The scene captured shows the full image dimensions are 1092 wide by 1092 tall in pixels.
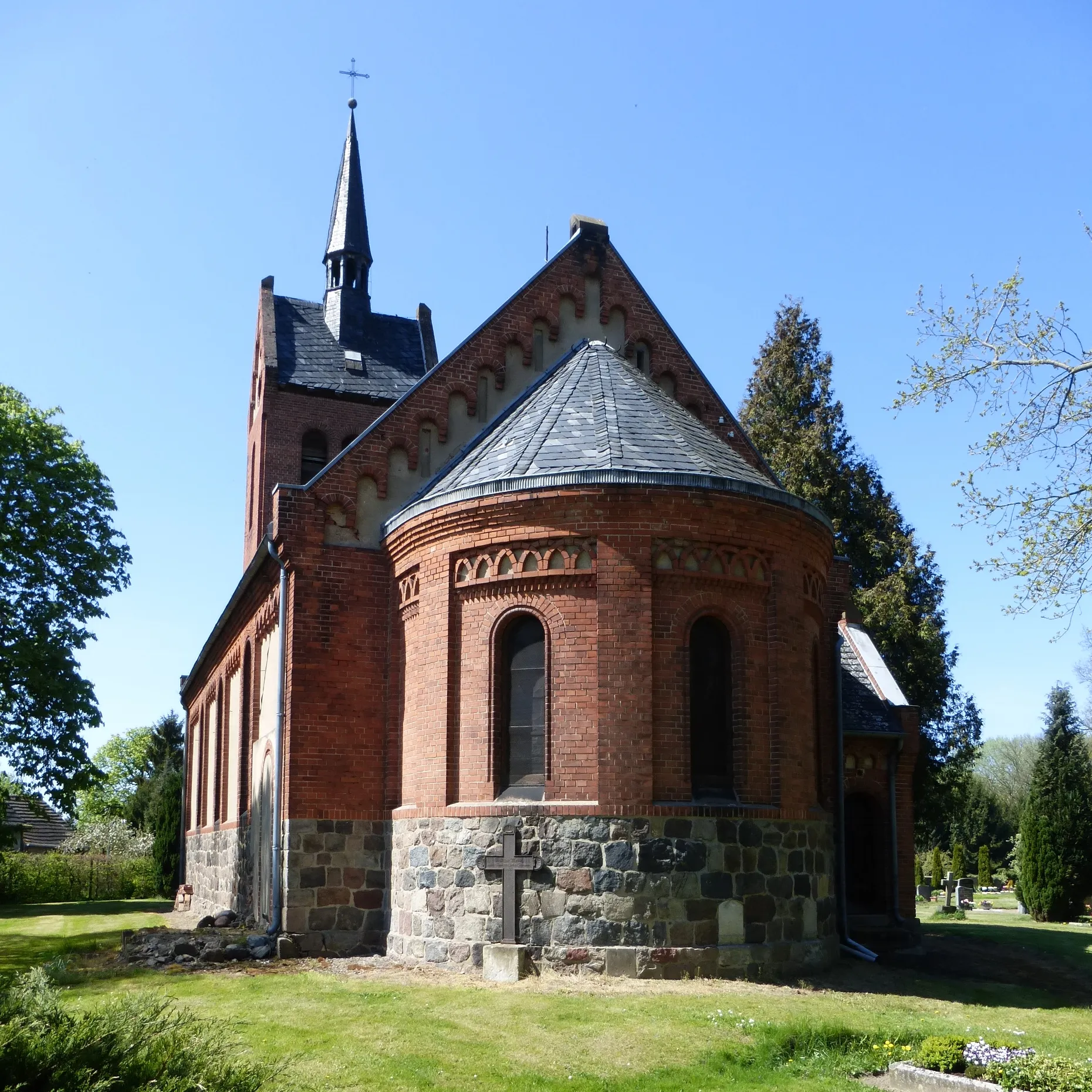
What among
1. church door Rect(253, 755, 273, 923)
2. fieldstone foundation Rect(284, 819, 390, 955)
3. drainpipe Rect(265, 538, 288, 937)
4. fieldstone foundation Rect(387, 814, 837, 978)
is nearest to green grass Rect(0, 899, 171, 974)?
church door Rect(253, 755, 273, 923)

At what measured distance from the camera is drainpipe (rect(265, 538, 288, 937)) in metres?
15.9

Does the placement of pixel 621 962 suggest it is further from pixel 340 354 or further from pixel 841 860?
pixel 340 354

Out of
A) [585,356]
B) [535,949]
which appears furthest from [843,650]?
[535,949]

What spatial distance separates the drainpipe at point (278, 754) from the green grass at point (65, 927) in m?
3.04

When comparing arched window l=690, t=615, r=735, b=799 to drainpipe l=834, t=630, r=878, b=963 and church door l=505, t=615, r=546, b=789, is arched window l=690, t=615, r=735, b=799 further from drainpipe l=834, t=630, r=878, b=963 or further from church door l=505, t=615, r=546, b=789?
drainpipe l=834, t=630, r=878, b=963

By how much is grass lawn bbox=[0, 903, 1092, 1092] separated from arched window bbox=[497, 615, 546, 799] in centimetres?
246

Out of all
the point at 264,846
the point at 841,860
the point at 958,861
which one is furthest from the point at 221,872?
the point at 958,861

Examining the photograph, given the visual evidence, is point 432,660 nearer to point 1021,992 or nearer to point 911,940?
point 1021,992

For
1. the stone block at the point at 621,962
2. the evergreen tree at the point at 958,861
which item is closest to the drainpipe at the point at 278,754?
the stone block at the point at 621,962

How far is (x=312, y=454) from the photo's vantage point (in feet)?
98.9

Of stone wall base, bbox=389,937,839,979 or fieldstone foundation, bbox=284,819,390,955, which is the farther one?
fieldstone foundation, bbox=284,819,390,955

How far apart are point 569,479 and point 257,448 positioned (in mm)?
19170

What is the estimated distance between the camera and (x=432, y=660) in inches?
603

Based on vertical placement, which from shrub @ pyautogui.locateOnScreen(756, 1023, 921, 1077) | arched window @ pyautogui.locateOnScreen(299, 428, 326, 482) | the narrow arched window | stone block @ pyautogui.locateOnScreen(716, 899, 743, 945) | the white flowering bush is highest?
arched window @ pyautogui.locateOnScreen(299, 428, 326, 482)
